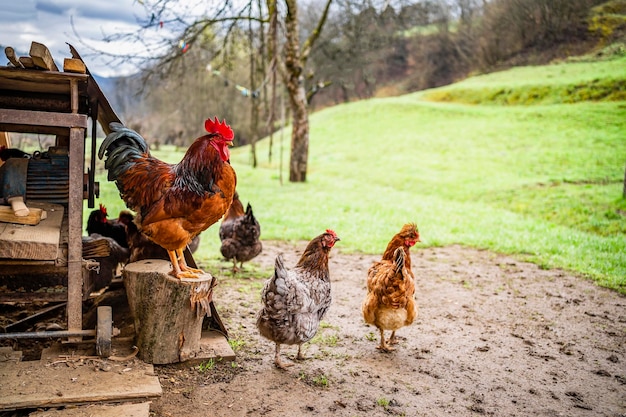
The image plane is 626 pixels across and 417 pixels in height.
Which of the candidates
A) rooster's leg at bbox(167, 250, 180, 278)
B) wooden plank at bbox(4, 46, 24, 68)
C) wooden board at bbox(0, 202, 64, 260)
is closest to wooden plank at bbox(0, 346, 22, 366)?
wooden board at bbox(0, 202, 64, 260)

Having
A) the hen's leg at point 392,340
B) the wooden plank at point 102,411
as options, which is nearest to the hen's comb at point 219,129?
the wooden plank at point 102,411

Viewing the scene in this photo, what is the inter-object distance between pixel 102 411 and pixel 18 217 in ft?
5.80

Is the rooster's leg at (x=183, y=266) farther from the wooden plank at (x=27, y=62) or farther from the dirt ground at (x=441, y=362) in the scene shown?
the wooden plank at (x=27, y=62)

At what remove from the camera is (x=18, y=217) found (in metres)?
3.96

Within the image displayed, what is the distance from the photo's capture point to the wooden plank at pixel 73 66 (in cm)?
372

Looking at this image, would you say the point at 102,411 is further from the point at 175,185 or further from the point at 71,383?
the point at 175,185

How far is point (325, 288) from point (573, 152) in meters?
17.0

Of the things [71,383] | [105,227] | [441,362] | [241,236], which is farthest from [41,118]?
[441,362]

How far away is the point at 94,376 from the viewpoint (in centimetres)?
357

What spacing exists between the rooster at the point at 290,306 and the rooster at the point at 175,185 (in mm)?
682

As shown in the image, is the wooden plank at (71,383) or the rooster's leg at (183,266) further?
the rooster's leg at (183,266)

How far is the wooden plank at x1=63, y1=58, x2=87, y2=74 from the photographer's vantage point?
12.2ft

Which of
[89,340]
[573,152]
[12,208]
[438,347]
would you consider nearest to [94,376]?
[89,340]

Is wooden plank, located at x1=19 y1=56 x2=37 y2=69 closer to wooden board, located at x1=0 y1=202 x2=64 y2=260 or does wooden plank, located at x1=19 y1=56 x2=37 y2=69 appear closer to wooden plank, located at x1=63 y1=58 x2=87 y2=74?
wooden plank, located at x1=63 y1=58 x2=87 y2=74
